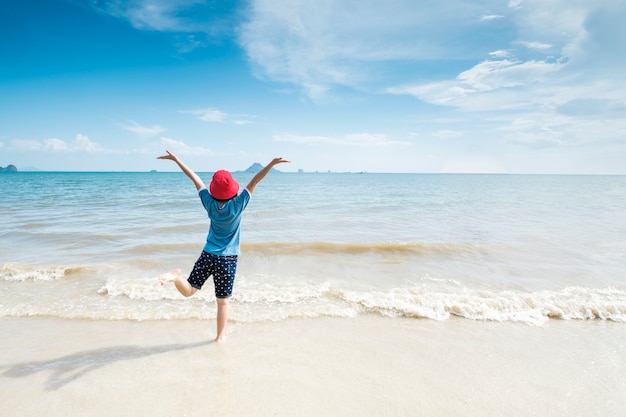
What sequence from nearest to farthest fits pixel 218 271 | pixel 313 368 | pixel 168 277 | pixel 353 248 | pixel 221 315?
pixel 168 277, pixel 313 368, pixel 218 271, pixel 221 315, pixel 353 248

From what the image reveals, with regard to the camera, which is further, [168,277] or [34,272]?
[34,272]

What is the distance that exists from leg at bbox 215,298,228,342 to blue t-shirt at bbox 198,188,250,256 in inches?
26.2

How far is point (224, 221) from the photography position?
3986mm

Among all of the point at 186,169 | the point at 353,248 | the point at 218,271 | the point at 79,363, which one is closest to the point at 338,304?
the point at 218,271

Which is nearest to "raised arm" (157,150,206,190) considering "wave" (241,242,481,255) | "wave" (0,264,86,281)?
"wave" (0,264,86,281)

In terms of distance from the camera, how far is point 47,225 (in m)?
13.9

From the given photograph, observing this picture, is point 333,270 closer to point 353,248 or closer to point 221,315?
point 353,248

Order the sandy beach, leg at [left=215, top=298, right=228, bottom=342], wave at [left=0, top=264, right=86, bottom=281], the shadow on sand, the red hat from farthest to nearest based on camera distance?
wave at [left=0, top=264, right=86, bottom=281], leg at [left=215, top=298, right=228, bottom=342], the red hat, the shadow on sand, the sandy beach

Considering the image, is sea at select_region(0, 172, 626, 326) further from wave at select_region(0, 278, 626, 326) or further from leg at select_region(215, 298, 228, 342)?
leg at select_region(215, 298, 228, 342)

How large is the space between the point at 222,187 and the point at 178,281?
4.00ft

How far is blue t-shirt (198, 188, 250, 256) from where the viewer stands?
12.8 ft

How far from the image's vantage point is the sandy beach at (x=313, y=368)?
10.4 ft

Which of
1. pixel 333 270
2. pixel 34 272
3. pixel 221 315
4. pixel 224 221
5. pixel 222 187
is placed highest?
pixel 222 187

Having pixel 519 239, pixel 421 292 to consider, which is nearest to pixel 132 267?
pixel 421 292
